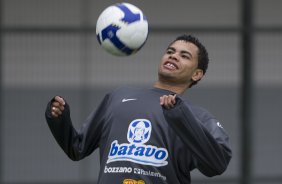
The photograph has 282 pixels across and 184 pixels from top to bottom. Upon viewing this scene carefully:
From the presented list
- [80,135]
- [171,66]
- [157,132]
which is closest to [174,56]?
[171,66]

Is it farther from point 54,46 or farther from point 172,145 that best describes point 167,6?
point 172,145

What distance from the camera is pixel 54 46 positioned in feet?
30.6

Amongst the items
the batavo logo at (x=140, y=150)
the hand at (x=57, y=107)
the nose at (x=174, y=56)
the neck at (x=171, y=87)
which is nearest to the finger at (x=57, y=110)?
the hand at (x=57, y=107)

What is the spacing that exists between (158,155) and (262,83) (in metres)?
4.57

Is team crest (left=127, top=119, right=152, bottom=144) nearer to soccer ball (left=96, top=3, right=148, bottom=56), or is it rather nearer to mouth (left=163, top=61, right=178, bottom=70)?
mouth (left=163, top=61, right=178, bottom=70)

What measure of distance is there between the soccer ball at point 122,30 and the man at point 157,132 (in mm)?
200

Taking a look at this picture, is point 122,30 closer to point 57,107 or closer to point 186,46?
point 186,46

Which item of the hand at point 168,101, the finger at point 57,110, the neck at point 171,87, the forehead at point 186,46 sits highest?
the forehead at point 186,46

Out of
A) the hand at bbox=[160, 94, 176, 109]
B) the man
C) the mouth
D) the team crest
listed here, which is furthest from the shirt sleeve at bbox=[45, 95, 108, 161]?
the hand at bbox=[160, 94, 176, 109]

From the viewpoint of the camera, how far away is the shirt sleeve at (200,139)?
15.6 feet

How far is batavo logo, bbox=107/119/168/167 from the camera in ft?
16.5

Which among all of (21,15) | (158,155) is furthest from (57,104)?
(21,15)

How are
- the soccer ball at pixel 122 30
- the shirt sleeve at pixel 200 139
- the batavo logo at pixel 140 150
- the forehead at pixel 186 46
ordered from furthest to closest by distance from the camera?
the forehead at pixel 186 46, the soccer ball at pixel 122 30, the batavo logo at pixel 140 150, the shirt sleeve at pixel 200 139

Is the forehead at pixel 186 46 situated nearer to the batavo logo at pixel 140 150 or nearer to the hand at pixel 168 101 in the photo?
the batavo logo at pixel 140 150
